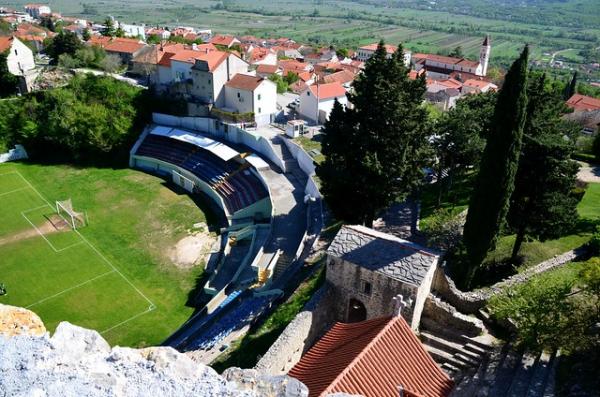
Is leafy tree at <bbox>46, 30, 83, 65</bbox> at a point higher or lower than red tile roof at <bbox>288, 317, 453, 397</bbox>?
higher

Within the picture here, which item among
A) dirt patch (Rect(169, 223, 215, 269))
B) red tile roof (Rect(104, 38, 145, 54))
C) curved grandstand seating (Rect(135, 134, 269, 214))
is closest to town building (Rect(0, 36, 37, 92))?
red tile roof (Rect(104, 38, 145, 54))

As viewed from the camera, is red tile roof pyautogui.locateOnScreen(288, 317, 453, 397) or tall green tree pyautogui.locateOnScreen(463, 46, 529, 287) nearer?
red tile roof pyautogui.locateOnScreen(288, 317, 453, 397)

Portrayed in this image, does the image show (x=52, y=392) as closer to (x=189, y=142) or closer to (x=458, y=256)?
(x=458, y=256)

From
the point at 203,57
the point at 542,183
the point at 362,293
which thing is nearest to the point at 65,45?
the point at 203,57

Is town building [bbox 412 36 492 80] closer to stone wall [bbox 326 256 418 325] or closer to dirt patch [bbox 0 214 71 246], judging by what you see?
dirt patch [bbox 0 214 71 246]

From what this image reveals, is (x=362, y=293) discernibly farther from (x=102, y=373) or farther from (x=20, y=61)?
(x=20, y=61)

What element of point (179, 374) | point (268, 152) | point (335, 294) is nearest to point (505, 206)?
point (335, 294)
